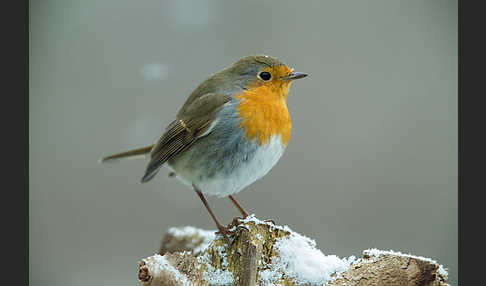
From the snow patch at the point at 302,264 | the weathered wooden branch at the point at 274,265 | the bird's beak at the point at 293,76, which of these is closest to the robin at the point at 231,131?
the bird's beak at the point at 293,76

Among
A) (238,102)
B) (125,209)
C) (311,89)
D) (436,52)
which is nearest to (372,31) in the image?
(436,52)

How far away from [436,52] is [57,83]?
13.9ft

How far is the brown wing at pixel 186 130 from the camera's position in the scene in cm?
255

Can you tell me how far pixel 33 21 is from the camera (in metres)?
4.32

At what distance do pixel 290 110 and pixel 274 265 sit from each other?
2.63 meters

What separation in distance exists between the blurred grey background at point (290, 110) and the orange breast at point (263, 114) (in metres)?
1.64

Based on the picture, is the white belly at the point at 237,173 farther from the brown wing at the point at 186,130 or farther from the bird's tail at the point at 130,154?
the bird's tail at the point at 130,154

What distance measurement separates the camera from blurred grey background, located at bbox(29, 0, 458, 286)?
423cm

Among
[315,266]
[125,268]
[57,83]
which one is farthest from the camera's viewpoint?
[57,83]

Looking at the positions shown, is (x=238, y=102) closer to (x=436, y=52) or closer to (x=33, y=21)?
(x=33, y=21)

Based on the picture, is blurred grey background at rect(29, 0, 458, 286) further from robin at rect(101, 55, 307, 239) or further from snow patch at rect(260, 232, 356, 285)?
snow patch at rect(260, 232, 356, 285)

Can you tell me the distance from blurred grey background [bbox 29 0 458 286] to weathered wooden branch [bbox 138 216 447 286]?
1.92 m

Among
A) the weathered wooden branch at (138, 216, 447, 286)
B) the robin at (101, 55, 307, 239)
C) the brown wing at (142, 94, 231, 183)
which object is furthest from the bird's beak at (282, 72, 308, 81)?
the weathered wooden branch at (138, 216, 447, 286)

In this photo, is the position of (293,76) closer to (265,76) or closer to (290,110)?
(265,76)
